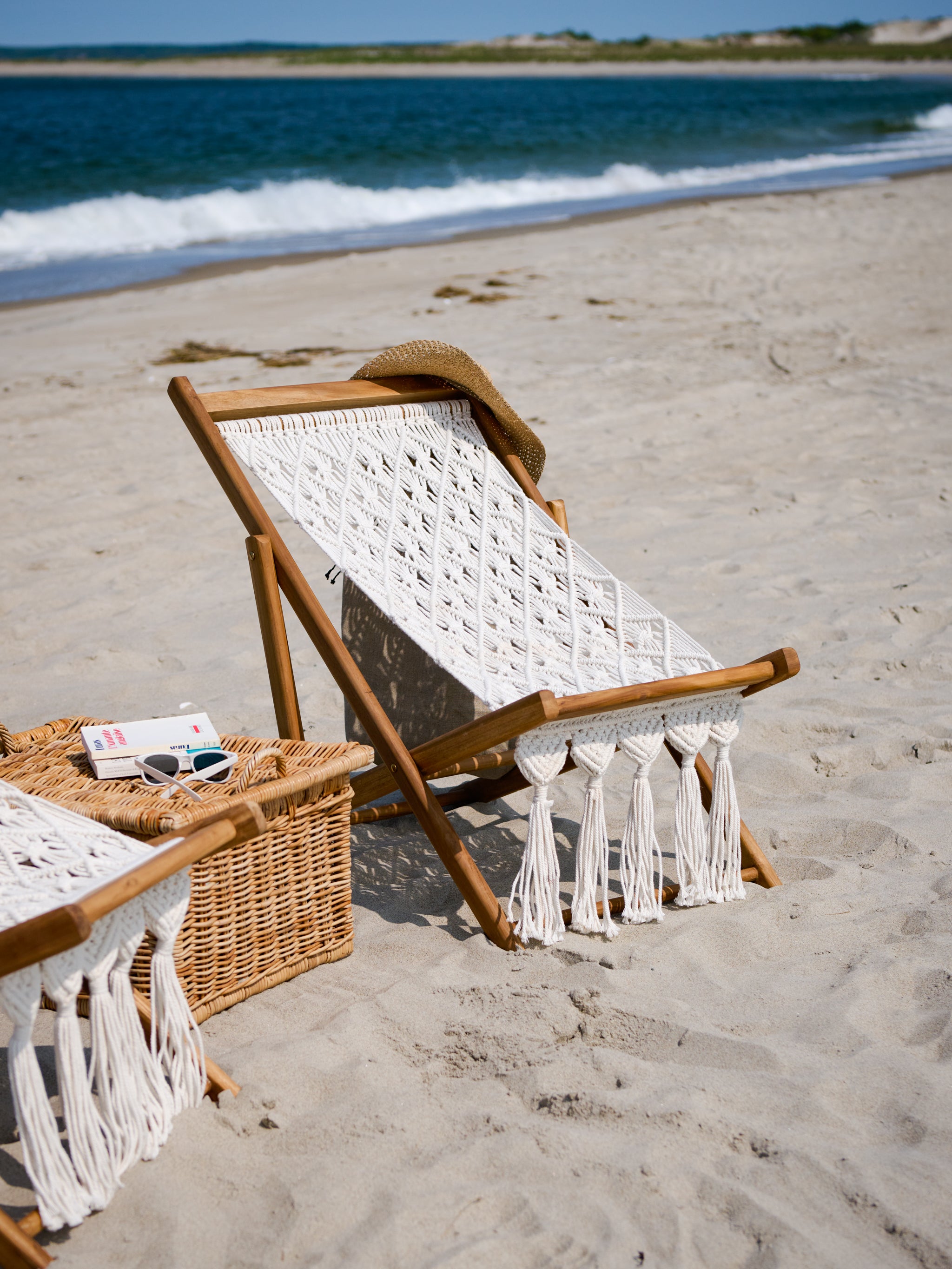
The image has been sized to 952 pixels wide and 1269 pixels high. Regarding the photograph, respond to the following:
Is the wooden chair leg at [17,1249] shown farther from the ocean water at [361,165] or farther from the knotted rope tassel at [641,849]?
the ocean water at [361,165]

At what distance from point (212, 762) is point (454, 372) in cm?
123

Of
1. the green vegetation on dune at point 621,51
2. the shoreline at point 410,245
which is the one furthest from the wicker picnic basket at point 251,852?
the green vegetation on dune at point 621,51

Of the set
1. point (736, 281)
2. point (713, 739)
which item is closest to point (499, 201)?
point (736, 281)

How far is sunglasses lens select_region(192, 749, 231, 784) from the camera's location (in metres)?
1.92

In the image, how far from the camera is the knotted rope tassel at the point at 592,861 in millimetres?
1996

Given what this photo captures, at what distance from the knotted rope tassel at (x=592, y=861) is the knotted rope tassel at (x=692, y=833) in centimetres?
15

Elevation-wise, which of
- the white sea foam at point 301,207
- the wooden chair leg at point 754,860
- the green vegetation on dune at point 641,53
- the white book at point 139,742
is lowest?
the wooden chair leg at point 754,860

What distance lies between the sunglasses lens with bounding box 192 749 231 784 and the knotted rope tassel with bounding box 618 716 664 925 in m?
0.71

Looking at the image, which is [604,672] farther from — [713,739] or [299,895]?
[299,895]

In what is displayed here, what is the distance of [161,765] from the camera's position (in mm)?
1904

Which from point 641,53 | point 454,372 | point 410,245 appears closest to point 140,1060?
point 454,372

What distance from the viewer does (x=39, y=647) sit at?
3.26 meters

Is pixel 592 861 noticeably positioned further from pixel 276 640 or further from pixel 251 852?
pixel 276 640

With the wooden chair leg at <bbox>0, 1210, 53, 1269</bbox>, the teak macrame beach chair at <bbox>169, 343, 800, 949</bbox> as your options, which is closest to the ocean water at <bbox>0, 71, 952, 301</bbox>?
the teak macrame beach chair at <bbox>169, 343, 800, 949</bbox>
